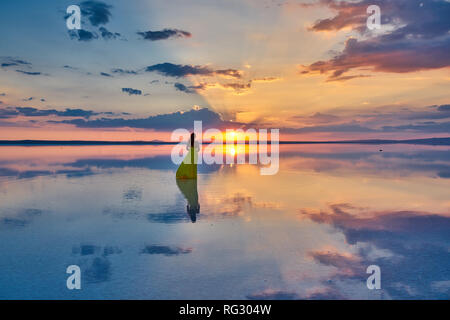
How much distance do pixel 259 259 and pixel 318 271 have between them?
1.08 metres

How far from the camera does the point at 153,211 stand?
389 inches

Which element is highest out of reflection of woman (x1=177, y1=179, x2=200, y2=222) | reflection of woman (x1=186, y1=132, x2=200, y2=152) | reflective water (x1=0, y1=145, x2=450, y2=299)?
reflection of woman (x1=186, y1=132, x2=200, y2=152)

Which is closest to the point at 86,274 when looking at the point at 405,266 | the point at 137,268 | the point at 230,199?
the point at 137,268

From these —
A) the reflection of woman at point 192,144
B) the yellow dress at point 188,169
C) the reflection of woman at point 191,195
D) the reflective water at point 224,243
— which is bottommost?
the reflective water at point 224,243

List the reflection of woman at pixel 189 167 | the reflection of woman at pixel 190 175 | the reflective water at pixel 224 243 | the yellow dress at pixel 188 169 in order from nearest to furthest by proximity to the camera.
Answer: the reflective water at pixel 224 243 < the reflection of woman at pixel 190 175 < the reflection of woman at pixel 189 167 < the yellow dress at pixel 188 169

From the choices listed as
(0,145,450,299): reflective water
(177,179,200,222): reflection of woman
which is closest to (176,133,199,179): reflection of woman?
(177,179,200,222): reflection of woman

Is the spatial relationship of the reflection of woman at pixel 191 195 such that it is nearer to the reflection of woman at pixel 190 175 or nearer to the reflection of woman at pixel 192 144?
the reflection of woman at pixel 190 175

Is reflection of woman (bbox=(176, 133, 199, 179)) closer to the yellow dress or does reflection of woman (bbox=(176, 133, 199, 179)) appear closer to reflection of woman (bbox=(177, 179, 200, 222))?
the yellow dress

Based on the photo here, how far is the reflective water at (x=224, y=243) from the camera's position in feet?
16.4

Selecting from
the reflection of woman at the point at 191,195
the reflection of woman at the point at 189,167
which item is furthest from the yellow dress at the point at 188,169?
the reflection of woman at the point at 191,195

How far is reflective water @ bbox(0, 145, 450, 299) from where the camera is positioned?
16.4ft

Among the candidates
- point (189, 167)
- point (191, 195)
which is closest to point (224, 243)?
point (191, 195)

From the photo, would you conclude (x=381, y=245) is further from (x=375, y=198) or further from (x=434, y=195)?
(x=434, y=195)

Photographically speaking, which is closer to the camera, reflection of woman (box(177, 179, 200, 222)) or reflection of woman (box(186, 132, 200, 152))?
reflection of woman (box(177, 179, 200, 222))
